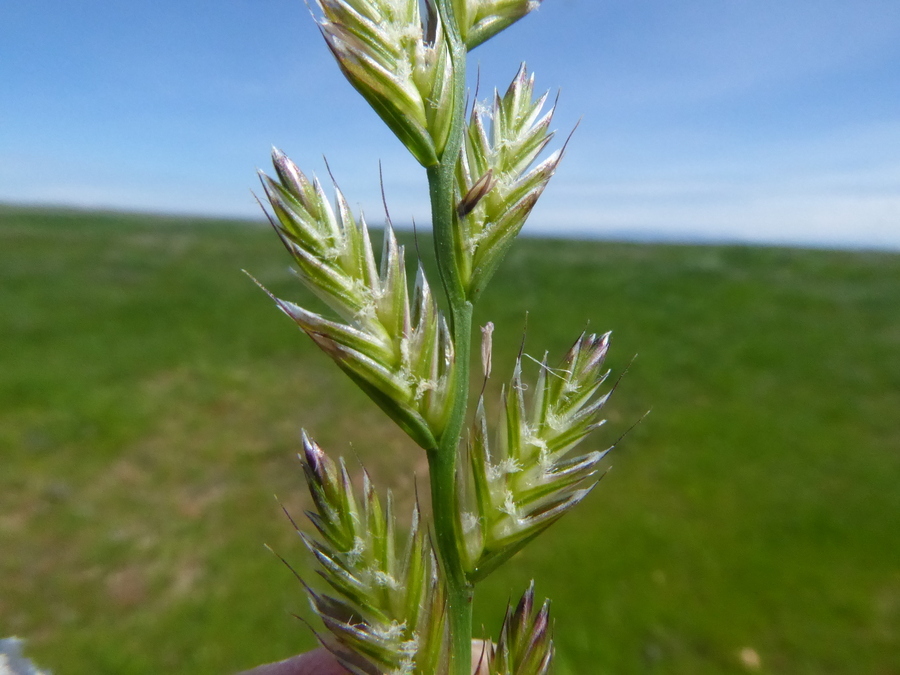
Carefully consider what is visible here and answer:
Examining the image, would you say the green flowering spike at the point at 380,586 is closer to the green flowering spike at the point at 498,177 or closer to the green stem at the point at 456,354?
the green stem at the point at 456,354

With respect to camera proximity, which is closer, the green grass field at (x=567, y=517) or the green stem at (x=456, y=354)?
the green stem at (x=456, y=354)

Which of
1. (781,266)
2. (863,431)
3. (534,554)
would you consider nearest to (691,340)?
(863,431)

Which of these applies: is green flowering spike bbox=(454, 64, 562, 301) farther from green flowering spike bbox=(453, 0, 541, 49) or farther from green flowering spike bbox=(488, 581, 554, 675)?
green flowering spike bbox=(488, 581, 554, 675)

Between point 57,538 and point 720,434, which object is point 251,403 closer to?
point 57,538

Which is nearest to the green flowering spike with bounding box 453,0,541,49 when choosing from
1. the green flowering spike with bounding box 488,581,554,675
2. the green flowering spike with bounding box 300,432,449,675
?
the green flowering spike with bounding box 300,432,449,675

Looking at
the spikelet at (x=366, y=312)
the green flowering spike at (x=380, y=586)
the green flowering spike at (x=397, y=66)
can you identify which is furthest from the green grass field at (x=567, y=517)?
the green flowering spike at (x=397, y=66)

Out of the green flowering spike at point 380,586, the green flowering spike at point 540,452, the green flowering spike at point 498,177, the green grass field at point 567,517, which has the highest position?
the green flowering spike at point 498,177
